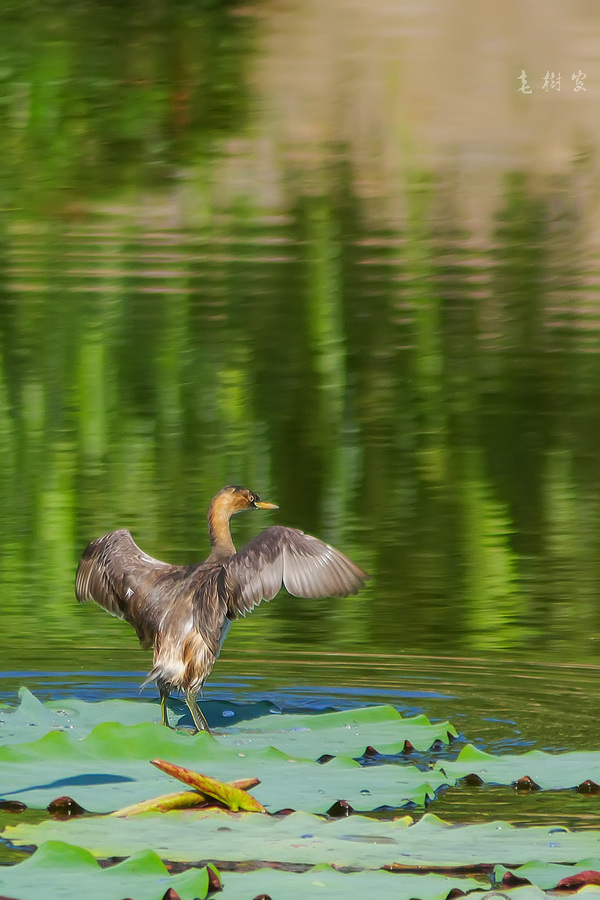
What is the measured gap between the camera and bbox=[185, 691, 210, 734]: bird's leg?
20.1ft

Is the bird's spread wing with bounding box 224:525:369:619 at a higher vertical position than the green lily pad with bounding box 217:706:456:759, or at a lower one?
higher

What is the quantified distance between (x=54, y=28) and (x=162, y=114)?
3.74 meters

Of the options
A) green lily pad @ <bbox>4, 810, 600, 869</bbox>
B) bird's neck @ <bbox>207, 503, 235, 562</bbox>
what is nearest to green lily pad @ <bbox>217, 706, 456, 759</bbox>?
green lily pad @ <bbox>4, 810, 600, 869</bbox>

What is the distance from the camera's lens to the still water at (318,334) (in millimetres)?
8148

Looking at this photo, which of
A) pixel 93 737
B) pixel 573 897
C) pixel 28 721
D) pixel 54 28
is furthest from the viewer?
pixel 54 28

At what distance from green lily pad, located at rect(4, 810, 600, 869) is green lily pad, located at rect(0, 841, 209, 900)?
21 centimetres

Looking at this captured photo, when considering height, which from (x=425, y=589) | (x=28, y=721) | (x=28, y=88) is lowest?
(x=425, y=589)

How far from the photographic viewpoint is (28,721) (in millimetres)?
5855

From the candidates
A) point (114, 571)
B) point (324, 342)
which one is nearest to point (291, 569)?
point (114, 571)

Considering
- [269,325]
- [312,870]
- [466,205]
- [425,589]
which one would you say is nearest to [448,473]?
[425,589]

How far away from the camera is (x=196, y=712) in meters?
6.21

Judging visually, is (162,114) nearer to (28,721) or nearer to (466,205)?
(466,205)

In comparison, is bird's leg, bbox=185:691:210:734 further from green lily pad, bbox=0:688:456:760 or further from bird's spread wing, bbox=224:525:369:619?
bird's spread wing, bbox=224:525:369:619

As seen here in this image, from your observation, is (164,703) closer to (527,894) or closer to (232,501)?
(232,501)
